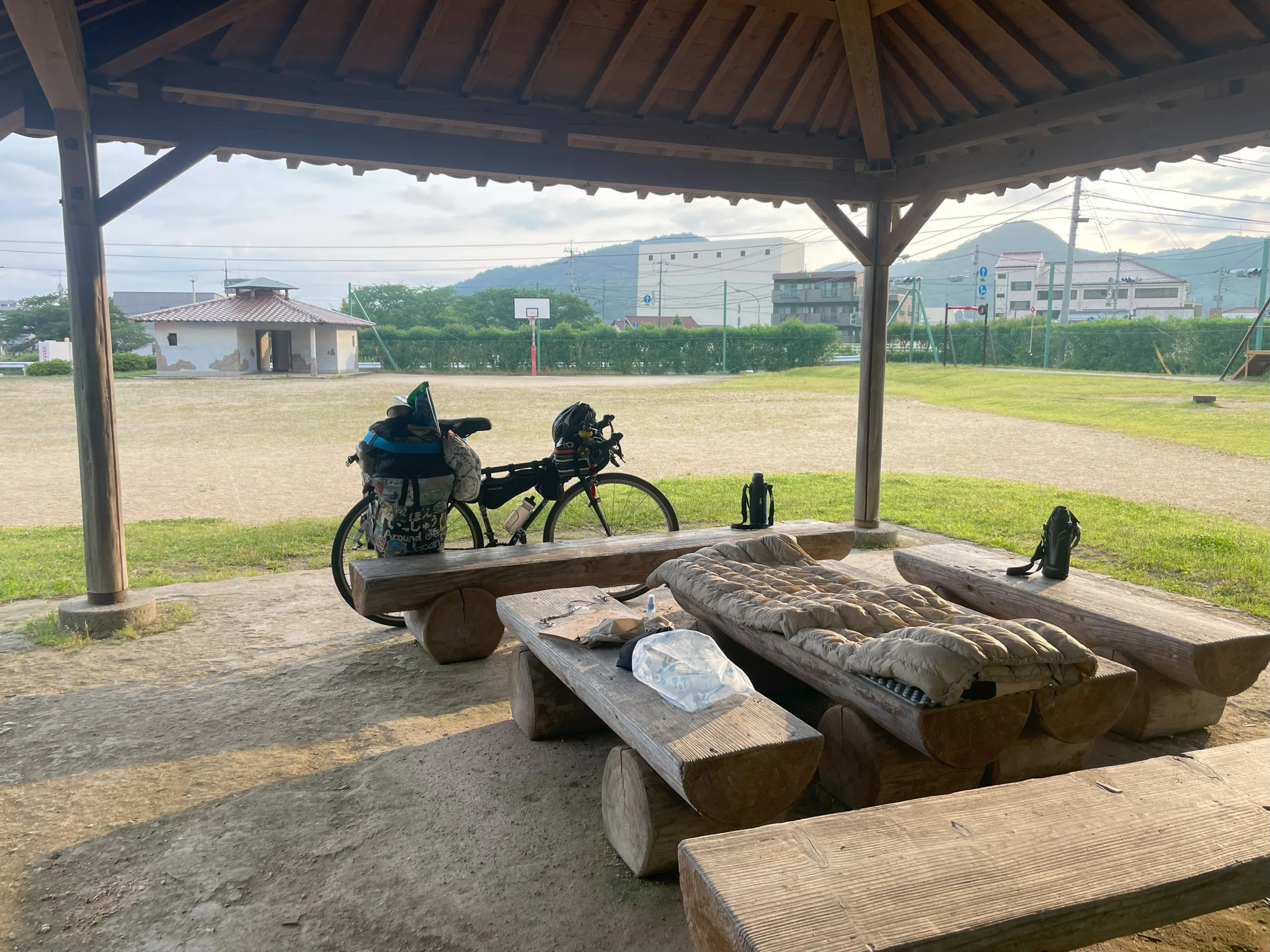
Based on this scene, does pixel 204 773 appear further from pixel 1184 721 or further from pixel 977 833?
pixel 1184 721

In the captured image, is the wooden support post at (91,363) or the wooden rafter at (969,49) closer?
the wooden support post at (91,363)

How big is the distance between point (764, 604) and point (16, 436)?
A: 1583 cm

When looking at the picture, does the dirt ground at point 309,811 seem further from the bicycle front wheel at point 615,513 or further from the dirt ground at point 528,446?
the dirt ground at point 528,446

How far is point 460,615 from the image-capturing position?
3955 mm

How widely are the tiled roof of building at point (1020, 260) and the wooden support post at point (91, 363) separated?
283 ft

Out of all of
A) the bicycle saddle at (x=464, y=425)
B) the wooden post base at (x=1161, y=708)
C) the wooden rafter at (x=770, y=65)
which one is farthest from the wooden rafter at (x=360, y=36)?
the wooden post base at (x=1161, y=708)

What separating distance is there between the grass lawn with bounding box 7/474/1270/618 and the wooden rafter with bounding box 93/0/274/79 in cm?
304

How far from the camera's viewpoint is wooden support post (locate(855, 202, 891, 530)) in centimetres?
607

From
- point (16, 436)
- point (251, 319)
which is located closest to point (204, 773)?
point (16, 436)

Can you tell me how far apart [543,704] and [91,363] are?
2.92 m

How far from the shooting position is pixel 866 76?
5.14m

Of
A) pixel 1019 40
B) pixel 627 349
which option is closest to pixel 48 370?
pixel 627 349

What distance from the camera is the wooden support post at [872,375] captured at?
6074mm

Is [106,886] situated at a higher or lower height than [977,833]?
lower
